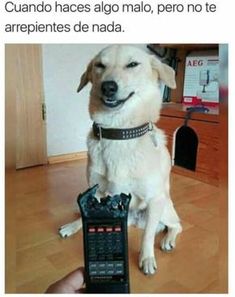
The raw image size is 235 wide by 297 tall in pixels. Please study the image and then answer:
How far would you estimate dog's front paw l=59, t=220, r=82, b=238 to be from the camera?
67cm

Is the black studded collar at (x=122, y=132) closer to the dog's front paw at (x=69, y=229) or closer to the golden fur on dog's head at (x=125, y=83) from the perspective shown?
the golden fur on dog's head at (x=125, y=83)

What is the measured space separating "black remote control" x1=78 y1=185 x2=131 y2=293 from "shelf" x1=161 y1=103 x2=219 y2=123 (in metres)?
0.69

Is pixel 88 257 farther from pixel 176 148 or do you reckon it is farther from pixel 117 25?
pixel 176 148

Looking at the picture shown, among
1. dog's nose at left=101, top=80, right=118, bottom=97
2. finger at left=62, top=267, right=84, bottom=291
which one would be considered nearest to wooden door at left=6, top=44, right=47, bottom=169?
dog's nose at left=101, top=80, right=118, bottom=97

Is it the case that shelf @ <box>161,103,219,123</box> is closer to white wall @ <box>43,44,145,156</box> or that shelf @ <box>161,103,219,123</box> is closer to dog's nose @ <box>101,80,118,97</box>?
white wall @ <box>43,44,145,156</box>

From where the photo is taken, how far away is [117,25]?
1.29 feet

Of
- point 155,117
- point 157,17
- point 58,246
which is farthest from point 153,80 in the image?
point 58,246

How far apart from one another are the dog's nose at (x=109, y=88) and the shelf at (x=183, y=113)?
554 millimetres

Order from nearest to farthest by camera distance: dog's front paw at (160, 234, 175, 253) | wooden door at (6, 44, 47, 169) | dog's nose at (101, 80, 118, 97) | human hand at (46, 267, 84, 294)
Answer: human hand at (46, 267, 84, 294)
dog's nose at (101, 80, 118, 97)
dog's front paw at (160, 234, 175, 253)
wooden door at (6, 44, 47, 169)

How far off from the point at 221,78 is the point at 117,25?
0.56 feet

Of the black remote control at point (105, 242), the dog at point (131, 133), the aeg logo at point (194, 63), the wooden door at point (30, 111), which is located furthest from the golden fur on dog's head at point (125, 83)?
the aeg logo at point (194, 63)

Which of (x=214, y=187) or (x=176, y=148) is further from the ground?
(x=176, y=148)

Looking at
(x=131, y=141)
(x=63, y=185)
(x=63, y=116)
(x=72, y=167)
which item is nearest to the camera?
(x=131, y=141)
